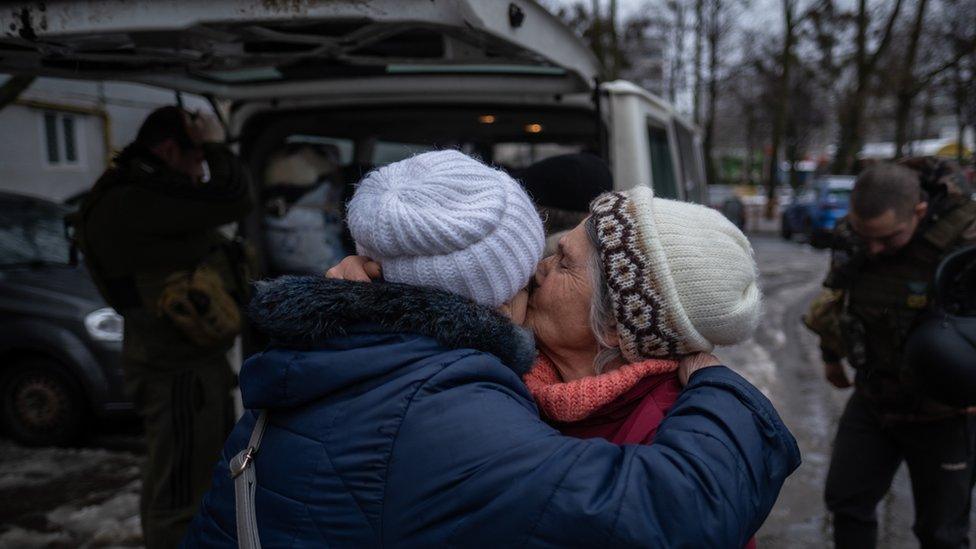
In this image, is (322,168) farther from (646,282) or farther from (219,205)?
(646,282)

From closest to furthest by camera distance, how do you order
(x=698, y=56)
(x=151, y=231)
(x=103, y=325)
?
(x=151, y=231) < (x=103, y=325) < (x=698, y=56)

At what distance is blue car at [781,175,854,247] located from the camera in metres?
19.7

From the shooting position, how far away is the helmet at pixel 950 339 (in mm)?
2541

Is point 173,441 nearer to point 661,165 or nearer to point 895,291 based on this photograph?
point 661,165

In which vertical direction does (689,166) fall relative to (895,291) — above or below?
above

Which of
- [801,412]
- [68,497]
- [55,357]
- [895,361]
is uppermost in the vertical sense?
[895,361]

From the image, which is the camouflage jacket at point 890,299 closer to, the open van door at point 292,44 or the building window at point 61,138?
the open van door at point 292,44

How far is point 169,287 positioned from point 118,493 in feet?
7.11

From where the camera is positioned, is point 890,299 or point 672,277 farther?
point 890,299

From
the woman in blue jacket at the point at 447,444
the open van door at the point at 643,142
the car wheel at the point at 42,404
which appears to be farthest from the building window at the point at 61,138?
the woman in blue jacket at the point at 447,444

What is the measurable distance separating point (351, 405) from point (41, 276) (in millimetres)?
5392

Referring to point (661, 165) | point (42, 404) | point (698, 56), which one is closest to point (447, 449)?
point (661, 165)

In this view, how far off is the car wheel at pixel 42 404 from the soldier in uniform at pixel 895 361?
4.88 m

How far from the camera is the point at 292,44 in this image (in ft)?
8.86
